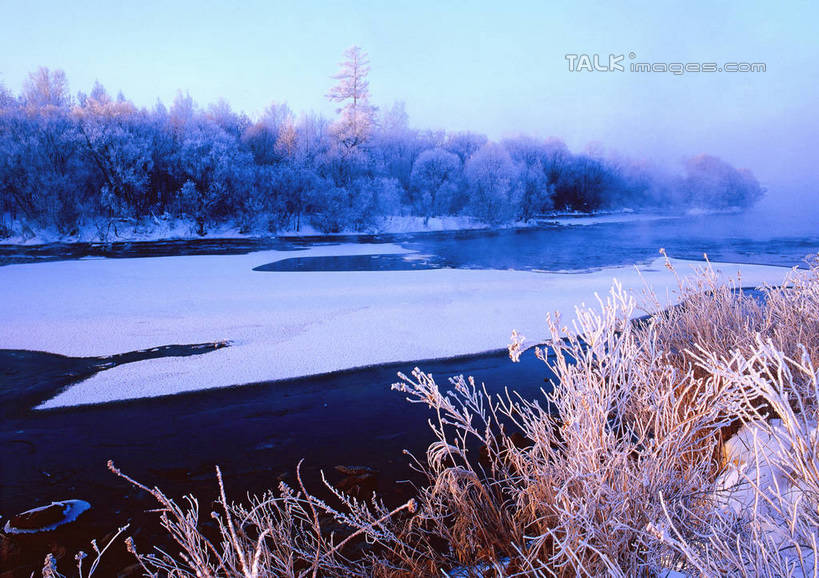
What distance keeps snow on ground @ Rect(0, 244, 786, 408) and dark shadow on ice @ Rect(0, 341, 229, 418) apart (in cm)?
19

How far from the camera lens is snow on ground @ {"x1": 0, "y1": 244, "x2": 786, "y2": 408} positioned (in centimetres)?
650

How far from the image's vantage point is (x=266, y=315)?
8.93 m

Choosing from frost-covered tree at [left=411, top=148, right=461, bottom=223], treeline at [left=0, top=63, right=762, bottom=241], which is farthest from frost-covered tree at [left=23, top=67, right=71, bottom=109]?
frost-covered tree at [left=411, top=148, right=461, bottom=223]

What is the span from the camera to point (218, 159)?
102 feet

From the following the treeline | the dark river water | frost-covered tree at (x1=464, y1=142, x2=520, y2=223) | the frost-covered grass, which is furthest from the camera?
frost-covered tree at (x1=464, y1=142, x2=520, y2=223)

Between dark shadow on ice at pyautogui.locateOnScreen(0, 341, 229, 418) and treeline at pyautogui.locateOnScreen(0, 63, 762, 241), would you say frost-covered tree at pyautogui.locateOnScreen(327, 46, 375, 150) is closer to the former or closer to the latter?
treeline at pyautogui.locateOnScreen(0, 63, 762, 241)

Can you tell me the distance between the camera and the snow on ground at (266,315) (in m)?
6.50

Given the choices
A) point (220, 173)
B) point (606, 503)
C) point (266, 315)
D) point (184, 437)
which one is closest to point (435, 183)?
point (220, 173)

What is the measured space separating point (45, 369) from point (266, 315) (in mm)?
3309

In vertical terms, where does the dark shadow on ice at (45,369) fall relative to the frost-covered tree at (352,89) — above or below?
below

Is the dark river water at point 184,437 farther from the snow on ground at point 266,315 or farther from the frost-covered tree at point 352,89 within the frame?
the frost-covered tree at point 352,89

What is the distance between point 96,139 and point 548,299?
2895cm

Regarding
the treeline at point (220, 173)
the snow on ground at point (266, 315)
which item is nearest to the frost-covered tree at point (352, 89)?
the treeline at point (220, 173)

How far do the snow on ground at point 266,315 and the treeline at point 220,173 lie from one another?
52.9ft
